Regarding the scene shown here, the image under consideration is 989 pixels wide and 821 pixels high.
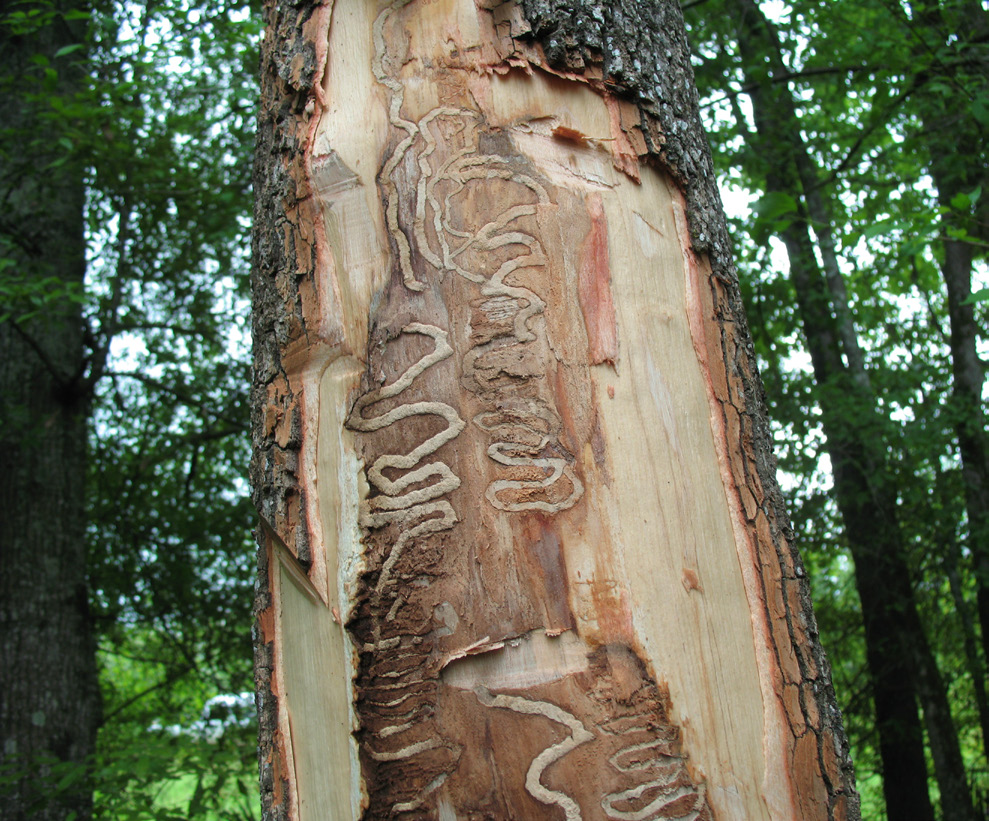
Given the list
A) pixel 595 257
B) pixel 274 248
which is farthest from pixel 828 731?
pixel 274 248

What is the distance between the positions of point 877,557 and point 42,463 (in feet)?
16.8

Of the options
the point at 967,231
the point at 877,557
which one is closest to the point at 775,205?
the point at 967,231

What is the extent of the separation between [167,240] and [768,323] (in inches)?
169

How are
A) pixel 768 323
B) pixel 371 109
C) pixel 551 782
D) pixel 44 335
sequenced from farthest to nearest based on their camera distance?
pixel 768 323 → pixel 44 335 → pixel 371 109 → pixel 551 782

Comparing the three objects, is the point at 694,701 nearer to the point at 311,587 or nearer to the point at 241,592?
the point at 311,587

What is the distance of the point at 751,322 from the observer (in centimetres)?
557

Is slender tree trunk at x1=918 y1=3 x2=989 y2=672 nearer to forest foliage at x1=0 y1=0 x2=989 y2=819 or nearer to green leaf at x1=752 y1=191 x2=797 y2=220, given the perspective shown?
forest foliage at x1=0 y1=0 x2=989 y2=819

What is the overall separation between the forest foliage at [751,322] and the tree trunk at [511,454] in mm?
2222

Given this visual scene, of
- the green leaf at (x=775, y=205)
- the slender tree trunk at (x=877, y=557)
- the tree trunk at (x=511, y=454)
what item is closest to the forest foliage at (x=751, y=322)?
the slender tree trunk at (x=877, y=557)

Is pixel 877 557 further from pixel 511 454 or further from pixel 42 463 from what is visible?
pixel 42 463

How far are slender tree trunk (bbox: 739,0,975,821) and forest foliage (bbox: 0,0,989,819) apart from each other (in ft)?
0.07

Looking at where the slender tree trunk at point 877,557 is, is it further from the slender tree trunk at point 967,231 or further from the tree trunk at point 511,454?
the tree trunk at point 511,454

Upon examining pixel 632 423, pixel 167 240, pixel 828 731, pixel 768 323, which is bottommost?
pixel 828 731

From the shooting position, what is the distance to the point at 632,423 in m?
1.20
